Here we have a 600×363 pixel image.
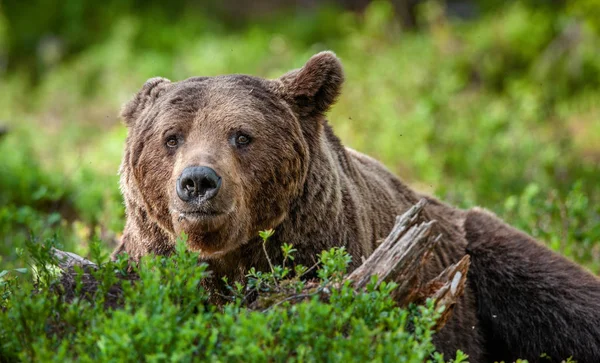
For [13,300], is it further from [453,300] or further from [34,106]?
[34,106]

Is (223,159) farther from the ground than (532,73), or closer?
closer

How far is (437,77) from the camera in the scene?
505 inches

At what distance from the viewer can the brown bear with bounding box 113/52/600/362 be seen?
445 cm

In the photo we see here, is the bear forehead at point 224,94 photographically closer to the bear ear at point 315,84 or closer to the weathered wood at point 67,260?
the bear ear at point 315,84

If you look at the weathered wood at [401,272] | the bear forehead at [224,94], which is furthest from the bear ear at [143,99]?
the weathered wood at [401,272]

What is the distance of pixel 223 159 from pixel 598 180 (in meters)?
6.64

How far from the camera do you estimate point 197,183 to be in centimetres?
414

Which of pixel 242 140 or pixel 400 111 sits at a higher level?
pixel 400 111

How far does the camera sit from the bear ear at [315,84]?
4.92 m

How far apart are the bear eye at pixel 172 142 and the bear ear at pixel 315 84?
703 mm

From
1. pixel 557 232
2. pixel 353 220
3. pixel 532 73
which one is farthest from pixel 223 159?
pixel 532 73

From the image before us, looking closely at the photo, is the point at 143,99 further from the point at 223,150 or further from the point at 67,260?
the point at 67,260

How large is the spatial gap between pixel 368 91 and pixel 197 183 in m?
8.54

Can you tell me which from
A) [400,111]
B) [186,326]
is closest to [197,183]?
[186,326]
